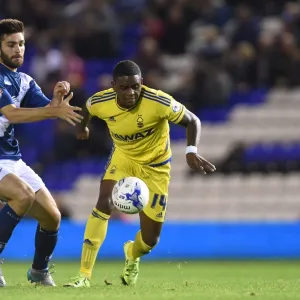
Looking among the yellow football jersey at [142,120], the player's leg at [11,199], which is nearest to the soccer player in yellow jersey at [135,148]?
the yellow football jersey at [142,120]

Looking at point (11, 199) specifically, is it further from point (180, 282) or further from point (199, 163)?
point (180, 282)

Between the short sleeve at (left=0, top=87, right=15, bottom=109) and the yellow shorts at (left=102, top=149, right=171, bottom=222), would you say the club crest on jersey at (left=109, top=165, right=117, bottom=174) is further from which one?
the short sleeve at (left=0, top=87, right=15, bottom=109)

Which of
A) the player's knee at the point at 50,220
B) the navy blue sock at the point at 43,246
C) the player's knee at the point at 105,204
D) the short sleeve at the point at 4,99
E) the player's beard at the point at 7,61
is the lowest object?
the navy blue sock at the point at 43,246

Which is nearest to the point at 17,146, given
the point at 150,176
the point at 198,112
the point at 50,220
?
the point at 50,220

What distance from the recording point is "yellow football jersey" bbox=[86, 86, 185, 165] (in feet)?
28.7

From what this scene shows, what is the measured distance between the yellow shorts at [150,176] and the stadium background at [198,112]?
5929mm

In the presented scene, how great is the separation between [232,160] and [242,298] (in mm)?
9933

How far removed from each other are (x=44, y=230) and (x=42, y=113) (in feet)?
4.19

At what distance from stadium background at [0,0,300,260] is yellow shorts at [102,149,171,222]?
19.5ft

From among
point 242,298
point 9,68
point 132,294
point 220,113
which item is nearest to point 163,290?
point 132,294

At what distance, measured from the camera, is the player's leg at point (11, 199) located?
8289mm

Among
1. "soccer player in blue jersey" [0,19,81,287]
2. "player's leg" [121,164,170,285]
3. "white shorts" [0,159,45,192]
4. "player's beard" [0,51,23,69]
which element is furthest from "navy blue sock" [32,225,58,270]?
"player's beard" [0,51,23,69]

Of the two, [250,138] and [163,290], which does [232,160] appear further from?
[163,290]

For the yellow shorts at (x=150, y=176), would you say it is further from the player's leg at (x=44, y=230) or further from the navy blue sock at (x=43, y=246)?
the navy blue sock at (x=43, y=246)
